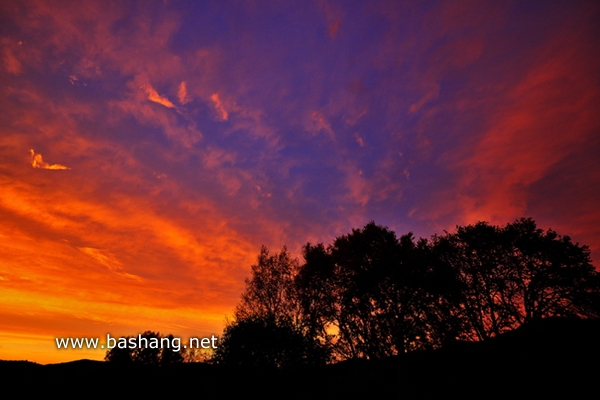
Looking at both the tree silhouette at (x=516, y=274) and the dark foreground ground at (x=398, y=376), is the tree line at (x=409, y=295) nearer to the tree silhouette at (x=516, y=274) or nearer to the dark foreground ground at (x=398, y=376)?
the tree silhouette at (x=516, y=274)

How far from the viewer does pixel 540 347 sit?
59.1 ft

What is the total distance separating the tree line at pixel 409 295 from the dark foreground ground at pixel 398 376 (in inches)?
196

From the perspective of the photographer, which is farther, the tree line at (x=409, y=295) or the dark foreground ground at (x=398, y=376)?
the tree line at (x=409, y=295)

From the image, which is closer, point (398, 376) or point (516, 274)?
point (398, 376)

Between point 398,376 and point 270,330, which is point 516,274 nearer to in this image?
point 398,376

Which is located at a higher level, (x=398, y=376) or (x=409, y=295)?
(x=409, y=295)

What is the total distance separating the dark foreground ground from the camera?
15547 millimetres

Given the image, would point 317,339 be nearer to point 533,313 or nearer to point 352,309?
point 352,309

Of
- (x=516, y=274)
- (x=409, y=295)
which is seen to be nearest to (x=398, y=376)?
(x=409, y=295)

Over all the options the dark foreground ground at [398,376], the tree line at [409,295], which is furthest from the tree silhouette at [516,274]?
the dark foreground ground at [398,376]

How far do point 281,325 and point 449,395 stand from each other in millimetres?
19119

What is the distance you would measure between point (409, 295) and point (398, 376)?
12.7 m

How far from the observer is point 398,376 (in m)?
18.5

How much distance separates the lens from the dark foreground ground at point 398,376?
1555cm
